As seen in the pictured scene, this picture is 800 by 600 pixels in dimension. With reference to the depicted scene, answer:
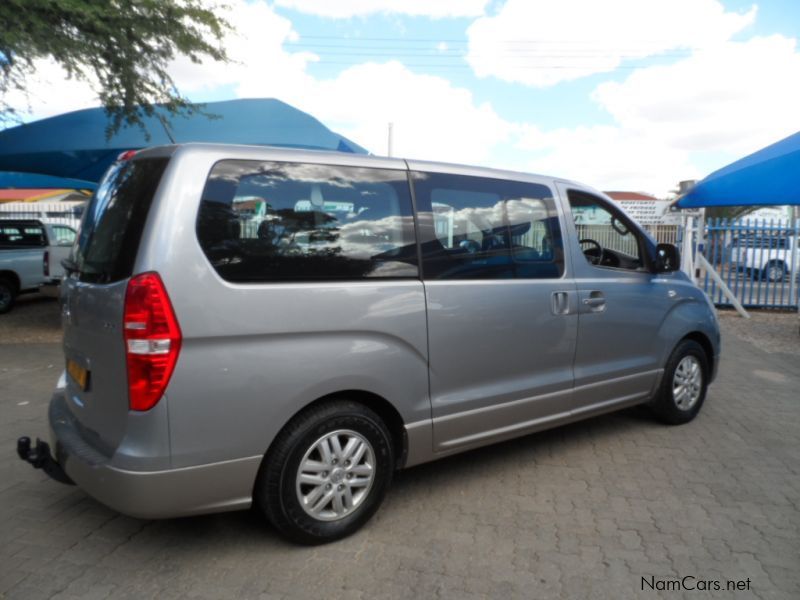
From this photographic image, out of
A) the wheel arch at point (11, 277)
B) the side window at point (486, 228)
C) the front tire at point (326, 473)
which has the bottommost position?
the front tire at point (326, 473)

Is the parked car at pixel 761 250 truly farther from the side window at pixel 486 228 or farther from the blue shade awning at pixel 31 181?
the blue shade awning at pixel 31 181

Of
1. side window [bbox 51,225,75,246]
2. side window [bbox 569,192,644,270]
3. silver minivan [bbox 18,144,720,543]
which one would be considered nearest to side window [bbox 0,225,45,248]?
side window [bbox 51,225,75,246]

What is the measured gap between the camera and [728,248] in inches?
493

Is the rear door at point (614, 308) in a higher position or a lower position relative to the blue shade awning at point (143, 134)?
lower

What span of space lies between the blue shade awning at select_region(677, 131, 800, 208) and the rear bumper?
8903 millimetres

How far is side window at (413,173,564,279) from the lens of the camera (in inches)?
130

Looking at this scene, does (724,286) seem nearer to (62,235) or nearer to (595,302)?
(595,302)

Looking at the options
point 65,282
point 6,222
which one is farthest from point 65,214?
Result: point 65,282

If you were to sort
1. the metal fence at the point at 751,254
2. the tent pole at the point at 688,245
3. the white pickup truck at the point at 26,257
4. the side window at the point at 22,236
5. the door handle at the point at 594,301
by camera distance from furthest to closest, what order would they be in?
the metal fence at the point at 751,254 < the tent pole at the point at 688,245 < the side window at the point at 22,236 < the white pickup truck at the point at 26,257 < the door handle at the point at 594,301

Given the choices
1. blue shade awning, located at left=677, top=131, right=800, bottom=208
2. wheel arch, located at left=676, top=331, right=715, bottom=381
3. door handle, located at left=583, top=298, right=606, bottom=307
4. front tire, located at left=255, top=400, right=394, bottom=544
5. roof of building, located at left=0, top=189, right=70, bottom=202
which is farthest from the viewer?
roof of building, located at left=0, top=189, right=70, bottom=202

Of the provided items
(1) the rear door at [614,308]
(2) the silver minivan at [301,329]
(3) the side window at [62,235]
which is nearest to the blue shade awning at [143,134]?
(3) the side window at [62,235]

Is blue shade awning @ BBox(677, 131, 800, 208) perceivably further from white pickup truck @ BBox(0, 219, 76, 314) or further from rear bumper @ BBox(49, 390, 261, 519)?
white pickup truck @ BBox(0, 219, 76, 314)

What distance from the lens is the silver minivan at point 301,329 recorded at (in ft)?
8.13

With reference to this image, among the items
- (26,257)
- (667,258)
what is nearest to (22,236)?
(26,257)
